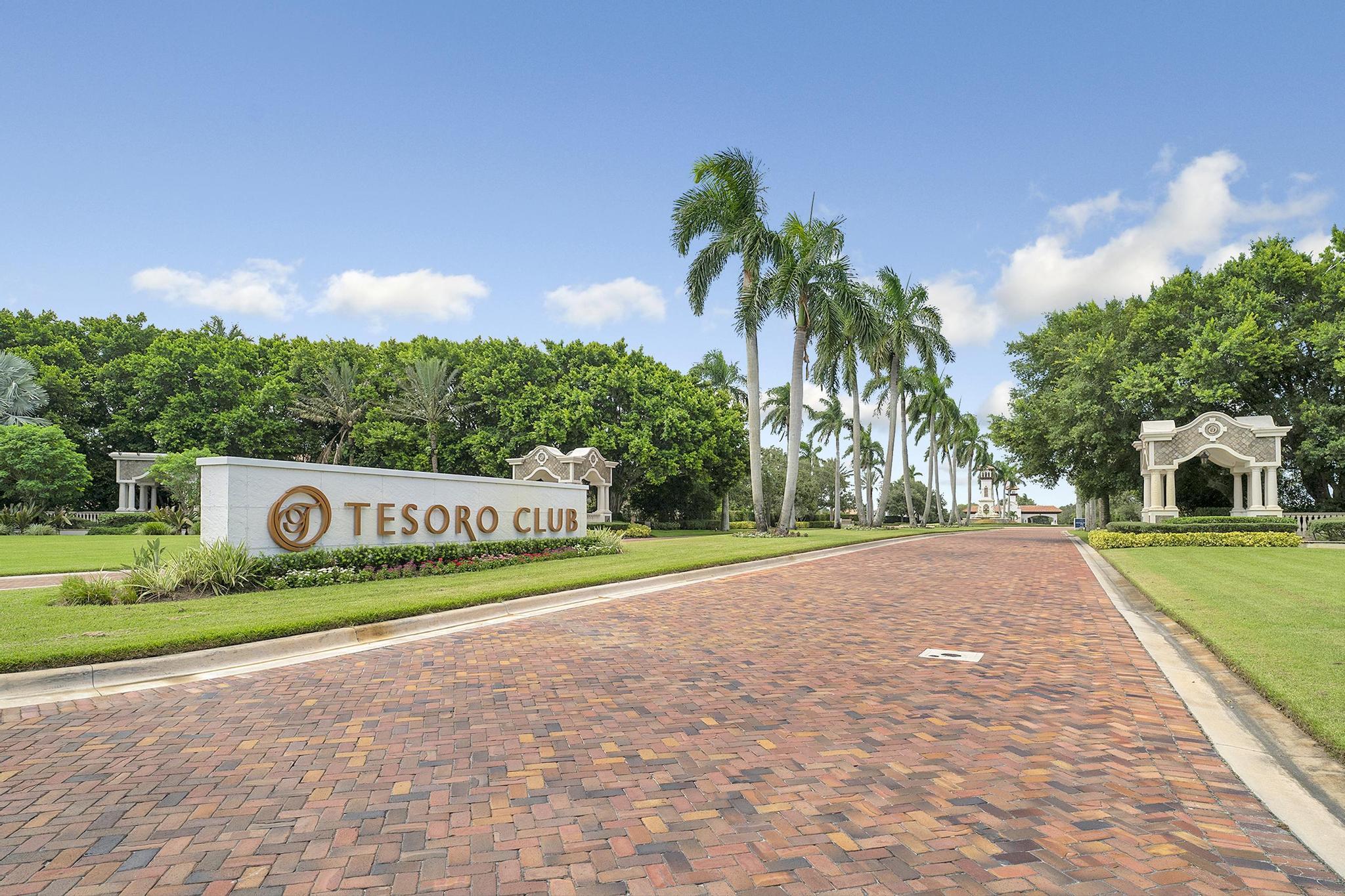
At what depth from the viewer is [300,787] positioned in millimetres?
4137

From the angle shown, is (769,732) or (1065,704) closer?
(769,732)

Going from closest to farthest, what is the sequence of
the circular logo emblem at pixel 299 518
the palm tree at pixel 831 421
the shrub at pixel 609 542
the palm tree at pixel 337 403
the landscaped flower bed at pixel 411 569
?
the landscaped flower bed at pixel 411 569
the circular logo emblem at pixel 299 518
the shrub at pixel 609 542
the palm tree at pixel 337 403
the palm tree at pixel 831 421

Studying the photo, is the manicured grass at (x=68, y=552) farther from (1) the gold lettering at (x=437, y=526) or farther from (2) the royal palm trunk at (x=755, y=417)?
(2) the royal palm trunk at (x=755, y=417)

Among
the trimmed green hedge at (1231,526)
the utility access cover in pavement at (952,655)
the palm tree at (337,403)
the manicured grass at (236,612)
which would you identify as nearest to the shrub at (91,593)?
the manicured grass at (236,612)

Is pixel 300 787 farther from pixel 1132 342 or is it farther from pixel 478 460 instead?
pixel 478 460

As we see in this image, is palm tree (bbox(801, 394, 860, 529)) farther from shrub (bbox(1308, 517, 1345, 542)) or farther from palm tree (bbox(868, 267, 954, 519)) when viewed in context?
shrub (bbox(1308, 517, 1345, 542))

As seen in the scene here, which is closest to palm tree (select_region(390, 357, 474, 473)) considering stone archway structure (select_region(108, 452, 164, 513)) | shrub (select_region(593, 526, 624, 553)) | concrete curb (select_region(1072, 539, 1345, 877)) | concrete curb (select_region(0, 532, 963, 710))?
stone archway structure (select_region(108, 452, 164, 513))

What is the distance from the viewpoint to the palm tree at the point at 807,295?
30.0 metres

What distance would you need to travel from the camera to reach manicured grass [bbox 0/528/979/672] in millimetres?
6988

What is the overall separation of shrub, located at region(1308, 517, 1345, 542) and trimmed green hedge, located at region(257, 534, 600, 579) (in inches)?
1166

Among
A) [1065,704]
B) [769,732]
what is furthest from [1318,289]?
[769,732]

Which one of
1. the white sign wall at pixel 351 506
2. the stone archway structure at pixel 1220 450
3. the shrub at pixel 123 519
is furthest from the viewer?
the shrub at pixel 123 519

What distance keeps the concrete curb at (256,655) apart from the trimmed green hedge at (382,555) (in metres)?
4.47

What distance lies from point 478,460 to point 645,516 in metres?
13.6
